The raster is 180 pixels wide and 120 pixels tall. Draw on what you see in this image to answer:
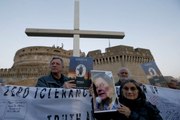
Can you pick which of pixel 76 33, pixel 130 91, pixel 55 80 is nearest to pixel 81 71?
pixel 55 80

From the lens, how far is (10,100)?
2.97m

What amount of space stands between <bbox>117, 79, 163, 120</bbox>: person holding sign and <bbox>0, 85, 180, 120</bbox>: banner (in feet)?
1.75

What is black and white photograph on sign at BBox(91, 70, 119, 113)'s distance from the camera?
111 inches

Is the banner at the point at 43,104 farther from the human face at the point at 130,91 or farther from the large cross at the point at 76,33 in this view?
the large cross at the point at 76,33

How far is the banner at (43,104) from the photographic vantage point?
292 cm

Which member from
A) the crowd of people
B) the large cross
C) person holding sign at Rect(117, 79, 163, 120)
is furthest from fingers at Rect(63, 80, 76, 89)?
the large cross

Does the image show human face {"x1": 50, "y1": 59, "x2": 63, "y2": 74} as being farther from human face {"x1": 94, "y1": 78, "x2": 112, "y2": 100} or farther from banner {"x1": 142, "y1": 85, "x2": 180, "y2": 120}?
banner {"x1": 142, "y1": 85, "x2": 180, "y2": 120}

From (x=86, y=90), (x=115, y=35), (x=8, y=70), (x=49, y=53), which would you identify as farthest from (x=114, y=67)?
(x=86, y=90)

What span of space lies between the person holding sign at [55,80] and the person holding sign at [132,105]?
2.83ft

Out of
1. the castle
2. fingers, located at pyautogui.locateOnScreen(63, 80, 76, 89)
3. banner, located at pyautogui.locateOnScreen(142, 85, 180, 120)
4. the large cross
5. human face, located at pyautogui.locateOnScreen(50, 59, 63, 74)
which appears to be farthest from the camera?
the castle

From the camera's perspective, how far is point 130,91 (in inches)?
114

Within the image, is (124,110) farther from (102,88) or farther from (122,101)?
(102,88)

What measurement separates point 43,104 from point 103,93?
0.88 meters

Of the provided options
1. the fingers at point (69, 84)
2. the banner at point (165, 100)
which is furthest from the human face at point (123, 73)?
the fingers at point (69, 84)
